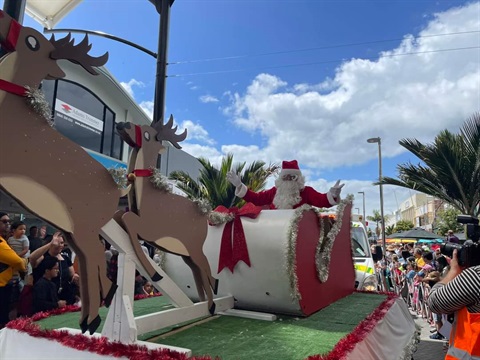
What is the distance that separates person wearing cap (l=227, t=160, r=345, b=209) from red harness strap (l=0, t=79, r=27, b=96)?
9.28ft

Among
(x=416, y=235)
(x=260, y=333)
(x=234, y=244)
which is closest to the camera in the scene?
(x=260, y=333)

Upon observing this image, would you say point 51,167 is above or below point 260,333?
above

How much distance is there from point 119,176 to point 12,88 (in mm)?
938

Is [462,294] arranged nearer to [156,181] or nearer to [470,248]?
[470,248]

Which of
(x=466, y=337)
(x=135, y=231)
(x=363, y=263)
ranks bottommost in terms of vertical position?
(x=363, y=263)

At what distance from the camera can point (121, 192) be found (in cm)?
288

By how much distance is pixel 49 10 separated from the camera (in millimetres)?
6457

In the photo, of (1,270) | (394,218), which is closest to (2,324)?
(1,270)

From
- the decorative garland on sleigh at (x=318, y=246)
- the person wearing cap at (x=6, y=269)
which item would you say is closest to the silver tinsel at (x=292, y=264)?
the decorative garland on sleigh at (x=318, y=246)

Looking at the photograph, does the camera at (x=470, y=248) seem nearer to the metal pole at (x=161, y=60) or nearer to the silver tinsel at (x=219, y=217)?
the silver tinsel at (x=219, y=217)

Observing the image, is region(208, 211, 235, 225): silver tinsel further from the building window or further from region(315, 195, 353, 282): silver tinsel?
the building window

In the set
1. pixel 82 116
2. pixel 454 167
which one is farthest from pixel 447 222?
pixel 82 116

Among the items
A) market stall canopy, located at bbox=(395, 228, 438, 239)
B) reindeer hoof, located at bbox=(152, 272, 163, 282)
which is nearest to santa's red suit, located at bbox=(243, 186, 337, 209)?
reindeer hoof, located at bbox=(152, 272, 163, 282)

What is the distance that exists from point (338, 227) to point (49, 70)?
3544 mm
